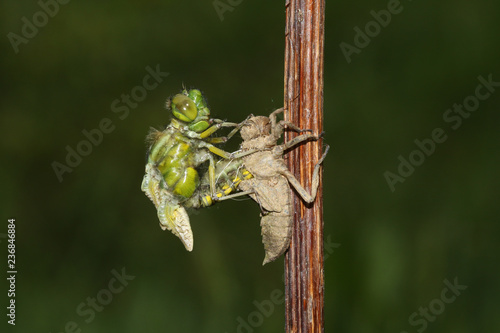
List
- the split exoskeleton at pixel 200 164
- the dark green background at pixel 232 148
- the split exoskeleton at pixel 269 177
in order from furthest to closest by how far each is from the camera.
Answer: the dark green background at pixel 232 148 < the split exoskeleton at pixel 200 164 < the split exoskeleton at pixel 269 177

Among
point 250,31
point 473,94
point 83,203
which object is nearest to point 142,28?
point 250,31

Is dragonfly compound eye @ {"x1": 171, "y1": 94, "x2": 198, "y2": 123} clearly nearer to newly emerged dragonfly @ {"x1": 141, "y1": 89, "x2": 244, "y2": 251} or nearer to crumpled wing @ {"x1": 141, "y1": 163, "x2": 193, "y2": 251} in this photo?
newly emerged dragonfly @ {"x1": 141, "y1": 89, "x2": 244, "y2": 251}

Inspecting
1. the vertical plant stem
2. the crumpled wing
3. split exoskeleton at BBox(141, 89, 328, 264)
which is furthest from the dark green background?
the vertical plant stem

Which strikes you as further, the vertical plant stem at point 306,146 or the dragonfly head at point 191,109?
the dragonfly head at point 191,109

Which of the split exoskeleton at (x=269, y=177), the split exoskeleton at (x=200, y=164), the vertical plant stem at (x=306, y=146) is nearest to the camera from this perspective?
the vertical plant stem at (x=306, y=146)

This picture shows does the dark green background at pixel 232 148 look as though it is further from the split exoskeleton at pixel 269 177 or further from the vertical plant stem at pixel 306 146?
the vertical plant stem at pixel 306 146

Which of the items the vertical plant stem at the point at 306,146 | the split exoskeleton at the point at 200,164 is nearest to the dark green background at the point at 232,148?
the split exoskeleton at the point at 200,164

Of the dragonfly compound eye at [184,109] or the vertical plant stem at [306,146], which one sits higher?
the dragonfly compound eye at [184,109]
